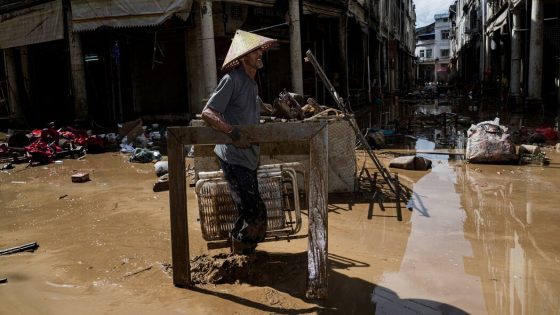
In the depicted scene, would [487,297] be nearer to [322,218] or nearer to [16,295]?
[322,218]

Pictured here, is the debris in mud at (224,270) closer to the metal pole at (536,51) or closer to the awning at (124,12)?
the awning at (124,12)

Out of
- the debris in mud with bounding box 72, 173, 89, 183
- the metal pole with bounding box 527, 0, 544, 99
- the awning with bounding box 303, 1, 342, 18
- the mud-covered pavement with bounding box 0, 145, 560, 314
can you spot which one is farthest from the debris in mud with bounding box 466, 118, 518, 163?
the metal pole with bounding box 527, 0, 544, 99

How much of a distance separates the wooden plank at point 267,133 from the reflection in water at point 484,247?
4.43 ft

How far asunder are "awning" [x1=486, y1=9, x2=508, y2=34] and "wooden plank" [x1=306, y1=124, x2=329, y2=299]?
813 inches

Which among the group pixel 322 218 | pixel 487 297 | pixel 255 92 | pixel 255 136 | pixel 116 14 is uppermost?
pixel 116 14

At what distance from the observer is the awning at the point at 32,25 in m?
13.4

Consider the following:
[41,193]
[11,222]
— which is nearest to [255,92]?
[11,222]

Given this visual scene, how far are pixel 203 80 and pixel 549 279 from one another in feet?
34.1

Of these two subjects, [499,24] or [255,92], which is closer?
[255,92]

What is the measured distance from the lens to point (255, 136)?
3.18 metres

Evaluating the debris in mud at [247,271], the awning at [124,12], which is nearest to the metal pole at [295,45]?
the awning at [124,12]

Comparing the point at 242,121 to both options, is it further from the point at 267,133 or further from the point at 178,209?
the point at 178,209

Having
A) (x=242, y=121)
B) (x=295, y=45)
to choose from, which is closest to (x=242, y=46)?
(x=242, y=121)

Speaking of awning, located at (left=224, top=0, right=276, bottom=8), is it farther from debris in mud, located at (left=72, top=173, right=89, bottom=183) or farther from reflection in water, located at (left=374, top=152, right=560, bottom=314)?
reflection in water, located at (left=374, top=152, right=560, bottom=314)
